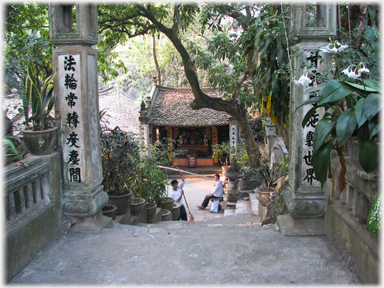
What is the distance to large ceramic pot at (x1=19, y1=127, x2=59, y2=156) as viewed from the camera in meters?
3.32

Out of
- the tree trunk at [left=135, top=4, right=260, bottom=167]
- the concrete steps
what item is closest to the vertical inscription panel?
the tree trunk at [left=135, top=4, right=260, bottom=167]

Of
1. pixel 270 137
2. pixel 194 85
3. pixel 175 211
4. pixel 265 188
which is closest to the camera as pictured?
pixel 265 188

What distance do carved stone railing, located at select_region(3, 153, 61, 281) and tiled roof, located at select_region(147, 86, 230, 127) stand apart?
12448 mm

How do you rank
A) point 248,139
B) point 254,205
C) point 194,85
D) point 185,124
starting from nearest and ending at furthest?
point 254,205, point 194,85, point 248,139, point 185,124

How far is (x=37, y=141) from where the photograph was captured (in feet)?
11.0

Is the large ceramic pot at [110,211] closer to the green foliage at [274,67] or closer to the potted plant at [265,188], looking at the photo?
the green foliage at [274,67]

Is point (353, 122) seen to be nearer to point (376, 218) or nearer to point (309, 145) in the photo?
point (376, 218)

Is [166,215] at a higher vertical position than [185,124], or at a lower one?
lower

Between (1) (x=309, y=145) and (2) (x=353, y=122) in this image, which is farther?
(1) (x=309, y=145)

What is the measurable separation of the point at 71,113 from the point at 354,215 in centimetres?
271

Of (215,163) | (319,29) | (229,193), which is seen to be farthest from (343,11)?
(215,163)

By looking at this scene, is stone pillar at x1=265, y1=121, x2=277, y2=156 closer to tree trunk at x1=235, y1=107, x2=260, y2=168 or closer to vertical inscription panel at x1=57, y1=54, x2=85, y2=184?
tree trunk at x1=235, y1=107, x2=260, y2=168

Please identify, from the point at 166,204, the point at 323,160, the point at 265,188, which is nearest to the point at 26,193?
the point at 323,160

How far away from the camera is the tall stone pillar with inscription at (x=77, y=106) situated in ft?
11.4
